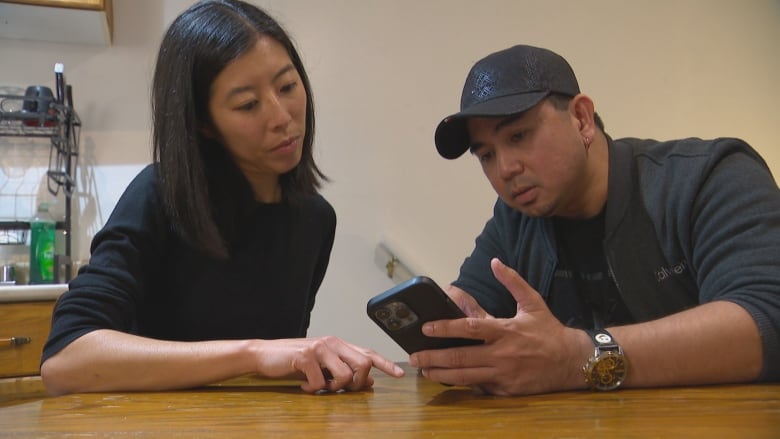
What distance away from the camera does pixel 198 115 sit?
1.20 metres

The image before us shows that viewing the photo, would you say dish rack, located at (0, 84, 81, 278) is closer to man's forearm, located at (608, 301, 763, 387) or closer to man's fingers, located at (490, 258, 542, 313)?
man's fingers, located at (490, 258, 542, 313)

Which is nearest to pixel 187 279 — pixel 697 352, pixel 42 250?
pixel 697 352

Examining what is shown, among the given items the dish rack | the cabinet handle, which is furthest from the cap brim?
the dish rack

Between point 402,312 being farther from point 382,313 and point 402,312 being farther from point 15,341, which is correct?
point 15,341

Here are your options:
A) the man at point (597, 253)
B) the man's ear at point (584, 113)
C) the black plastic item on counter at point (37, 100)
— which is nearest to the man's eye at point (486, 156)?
the man at point (597, 253)

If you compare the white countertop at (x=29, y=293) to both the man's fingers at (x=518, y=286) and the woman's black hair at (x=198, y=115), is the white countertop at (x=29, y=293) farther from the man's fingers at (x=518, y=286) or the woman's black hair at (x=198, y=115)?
the man's fingers at (x=518, y=286)

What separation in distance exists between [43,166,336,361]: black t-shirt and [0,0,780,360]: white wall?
113 cm

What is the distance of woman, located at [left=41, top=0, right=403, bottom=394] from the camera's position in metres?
0.91

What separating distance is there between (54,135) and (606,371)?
2.10 metres

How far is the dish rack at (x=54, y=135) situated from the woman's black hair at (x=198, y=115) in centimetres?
126

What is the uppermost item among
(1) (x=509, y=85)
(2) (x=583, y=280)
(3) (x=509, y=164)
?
(1) (x=509, y=85)

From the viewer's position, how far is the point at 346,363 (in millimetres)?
898

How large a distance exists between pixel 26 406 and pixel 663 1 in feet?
9.71

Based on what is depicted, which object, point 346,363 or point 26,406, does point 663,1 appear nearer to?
point 346,363
